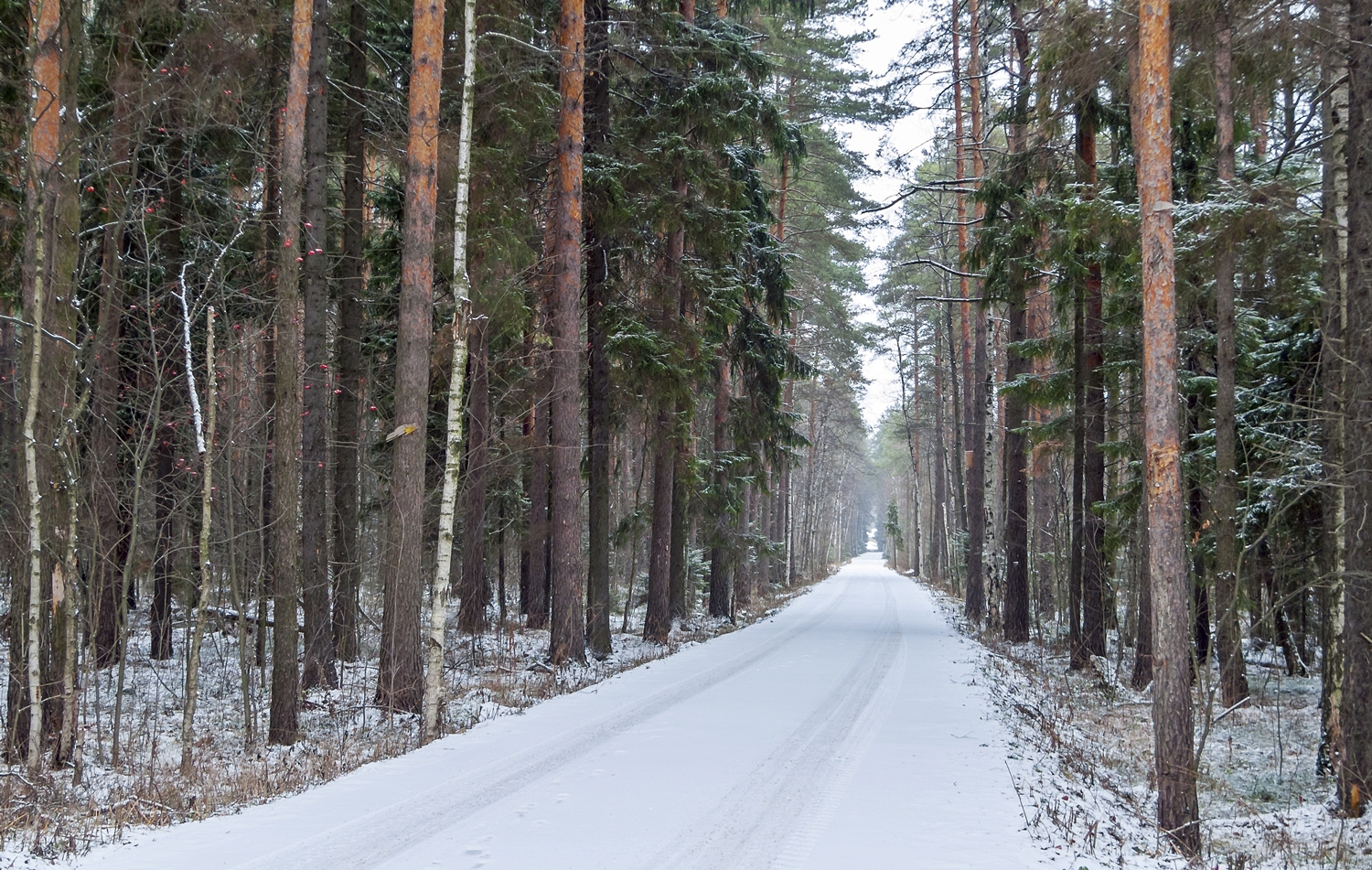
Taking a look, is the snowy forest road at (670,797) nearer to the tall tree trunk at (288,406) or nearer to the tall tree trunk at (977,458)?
the tall tree trunk at (288,406)

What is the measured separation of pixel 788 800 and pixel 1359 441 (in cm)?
588

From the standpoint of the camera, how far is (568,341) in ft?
44.7

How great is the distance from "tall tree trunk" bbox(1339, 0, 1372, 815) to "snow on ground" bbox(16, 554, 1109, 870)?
2.84 metres

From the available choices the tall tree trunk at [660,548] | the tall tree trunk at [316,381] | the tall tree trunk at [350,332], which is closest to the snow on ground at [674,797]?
the tall tree trunk at [316,381]

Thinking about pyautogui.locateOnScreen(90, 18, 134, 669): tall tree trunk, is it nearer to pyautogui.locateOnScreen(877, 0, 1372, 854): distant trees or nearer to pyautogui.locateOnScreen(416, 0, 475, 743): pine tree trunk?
pyautogui.locateOnScreen(416, 0, 475, 743): pine tree trunk

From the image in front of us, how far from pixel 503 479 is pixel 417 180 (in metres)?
11.7

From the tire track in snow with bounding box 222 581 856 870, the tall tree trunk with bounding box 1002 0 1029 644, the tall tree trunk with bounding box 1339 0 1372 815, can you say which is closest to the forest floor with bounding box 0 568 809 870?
the tire track in snow with bounding box 222 581 856 870

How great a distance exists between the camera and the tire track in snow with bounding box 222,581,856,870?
5215 millimetres

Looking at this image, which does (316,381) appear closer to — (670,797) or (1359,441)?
(670,797)

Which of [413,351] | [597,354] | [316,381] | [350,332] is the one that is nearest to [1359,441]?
[413,351]

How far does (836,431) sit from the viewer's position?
56.0m

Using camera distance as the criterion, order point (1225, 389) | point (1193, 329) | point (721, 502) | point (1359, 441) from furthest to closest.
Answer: point (721, 502) < point (1193, 329) < point (1225, 389) < point (1359, 441)

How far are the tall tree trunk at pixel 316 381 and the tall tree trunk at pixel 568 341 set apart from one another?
336 centimetres

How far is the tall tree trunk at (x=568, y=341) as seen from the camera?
1371 centimetres
